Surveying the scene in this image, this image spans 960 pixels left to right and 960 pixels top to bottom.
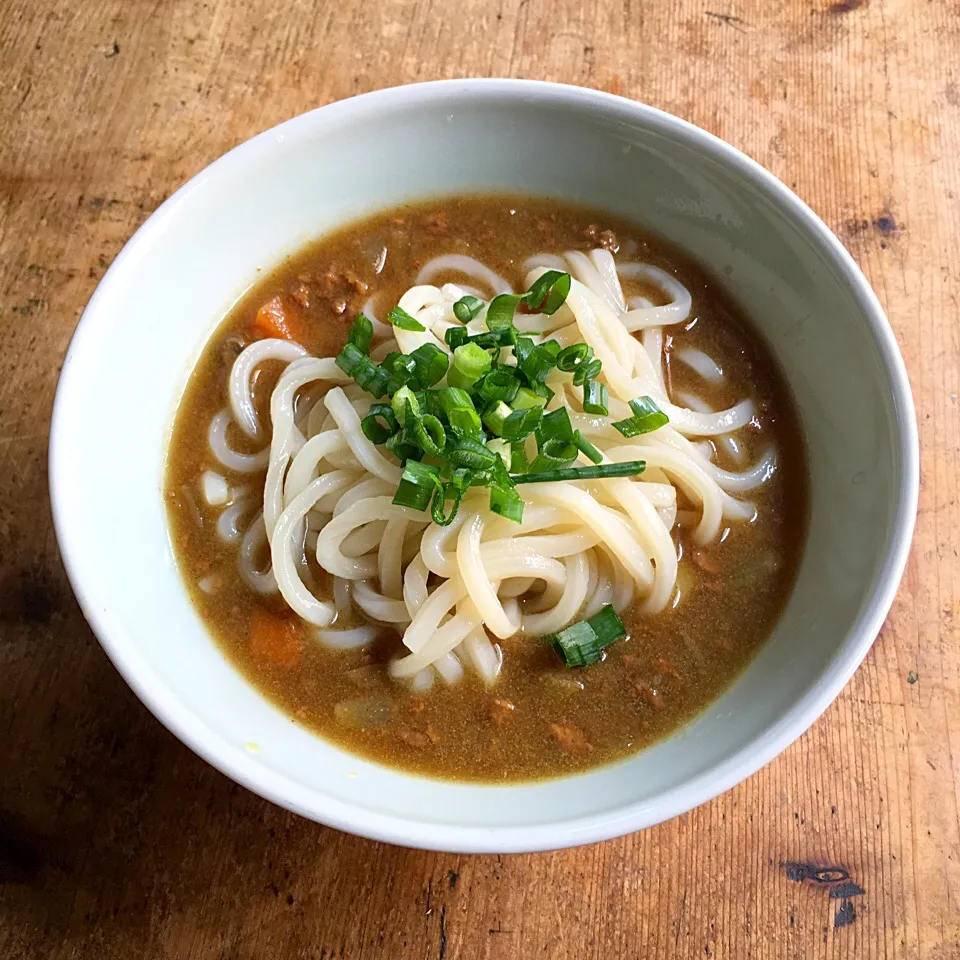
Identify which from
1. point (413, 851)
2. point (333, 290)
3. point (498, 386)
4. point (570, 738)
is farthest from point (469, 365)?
point (413, 851)

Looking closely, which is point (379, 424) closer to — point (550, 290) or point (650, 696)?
point (550, 290)

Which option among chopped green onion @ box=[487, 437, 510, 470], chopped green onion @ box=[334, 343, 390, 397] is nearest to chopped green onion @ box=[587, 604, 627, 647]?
chopped green onion @ box=[487, 437, 510, 470]

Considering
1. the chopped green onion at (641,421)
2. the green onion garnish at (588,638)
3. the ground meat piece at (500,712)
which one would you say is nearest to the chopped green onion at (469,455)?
the chopped green onion at (641,421)

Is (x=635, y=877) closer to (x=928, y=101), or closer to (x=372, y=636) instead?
(x=372, y=636)

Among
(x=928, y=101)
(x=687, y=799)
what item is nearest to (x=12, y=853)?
(x=687, y=799)

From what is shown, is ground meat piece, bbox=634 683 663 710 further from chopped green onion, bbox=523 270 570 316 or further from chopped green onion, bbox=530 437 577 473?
chopped green onion, bbox=523 270 570 316

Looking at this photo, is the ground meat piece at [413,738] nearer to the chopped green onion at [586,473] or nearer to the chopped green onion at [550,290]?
the chopped green onion at [586,473]

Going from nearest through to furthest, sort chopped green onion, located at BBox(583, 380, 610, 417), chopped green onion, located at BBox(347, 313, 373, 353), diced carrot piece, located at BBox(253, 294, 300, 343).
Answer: chopped green onion, located at BBox(583, 380, 610, 417) → chopped green onion, located at BBox(347, 313, 373, 353) → diced carrot piece, located at BBox(253, 294, 300, 343)
